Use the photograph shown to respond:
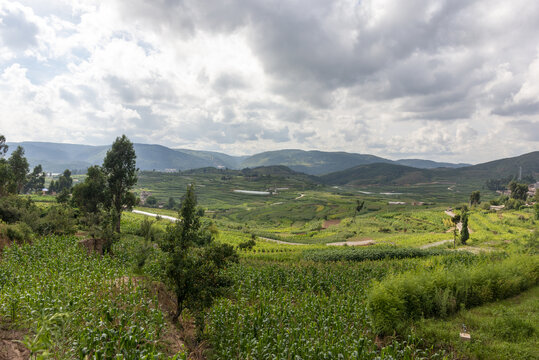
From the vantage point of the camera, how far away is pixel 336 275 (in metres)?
24.6

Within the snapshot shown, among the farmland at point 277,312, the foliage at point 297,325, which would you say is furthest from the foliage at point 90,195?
the foliage at point 297,325

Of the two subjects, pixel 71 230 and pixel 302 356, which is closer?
pixel 302 356

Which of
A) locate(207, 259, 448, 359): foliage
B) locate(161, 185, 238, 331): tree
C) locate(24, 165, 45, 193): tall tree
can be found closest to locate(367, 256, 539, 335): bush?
locate(207, 259, 448, 359): foliage

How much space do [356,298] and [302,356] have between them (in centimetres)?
883

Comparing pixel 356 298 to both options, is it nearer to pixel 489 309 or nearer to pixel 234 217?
pixel 489 309

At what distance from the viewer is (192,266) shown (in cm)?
1188

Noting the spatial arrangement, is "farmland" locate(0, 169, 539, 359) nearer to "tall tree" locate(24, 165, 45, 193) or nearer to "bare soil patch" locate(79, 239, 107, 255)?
"bare soil patch" locate(79, 239, 107, 255)

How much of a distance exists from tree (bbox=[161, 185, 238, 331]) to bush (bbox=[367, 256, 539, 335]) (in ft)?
30.0

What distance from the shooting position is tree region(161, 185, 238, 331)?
39.2 feet

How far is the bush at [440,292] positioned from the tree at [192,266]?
913 cm

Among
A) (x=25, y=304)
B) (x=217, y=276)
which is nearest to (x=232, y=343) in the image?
(x=217, y=276)

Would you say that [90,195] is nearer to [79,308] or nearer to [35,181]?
[79,308]

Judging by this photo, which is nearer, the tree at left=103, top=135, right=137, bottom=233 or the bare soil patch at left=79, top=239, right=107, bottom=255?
the bare soil patch at left=79, top=239, right=107, bottom=255

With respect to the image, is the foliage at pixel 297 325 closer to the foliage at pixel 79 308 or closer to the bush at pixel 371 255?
the foliage at pixel 79 308
